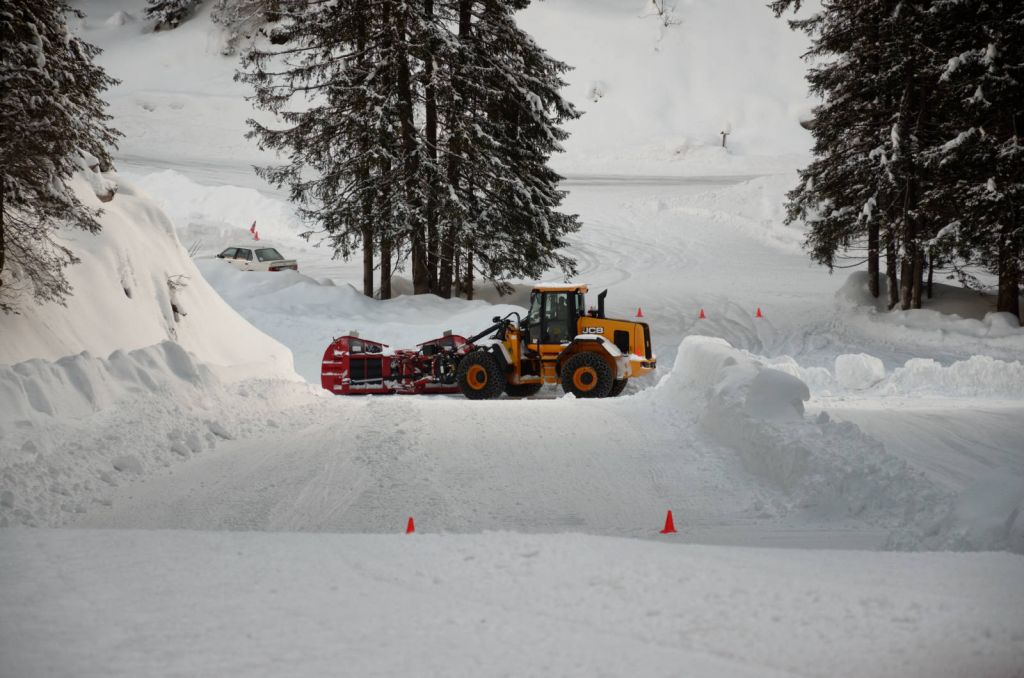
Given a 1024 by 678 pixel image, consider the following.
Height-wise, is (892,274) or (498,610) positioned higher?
(892,274)

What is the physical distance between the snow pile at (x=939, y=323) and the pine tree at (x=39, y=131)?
63.1 ft

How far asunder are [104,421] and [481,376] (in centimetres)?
745

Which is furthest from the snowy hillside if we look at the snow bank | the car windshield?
the snow bank

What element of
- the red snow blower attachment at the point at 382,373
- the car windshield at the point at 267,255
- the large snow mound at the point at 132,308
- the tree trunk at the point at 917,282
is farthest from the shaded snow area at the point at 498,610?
the car windshield at the point at 267,255

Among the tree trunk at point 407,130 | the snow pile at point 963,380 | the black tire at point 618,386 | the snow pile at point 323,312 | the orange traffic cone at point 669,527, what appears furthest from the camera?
the tree trunk at point 407,130

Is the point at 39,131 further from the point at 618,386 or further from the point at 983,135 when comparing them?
the point at 983,135

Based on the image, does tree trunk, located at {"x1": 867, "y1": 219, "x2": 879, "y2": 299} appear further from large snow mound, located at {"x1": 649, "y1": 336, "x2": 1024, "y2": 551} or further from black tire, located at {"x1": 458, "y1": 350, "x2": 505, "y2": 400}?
large snow mound, located at {"x1": 649, "y1": 336, "x2": 1024, "y2": 551}

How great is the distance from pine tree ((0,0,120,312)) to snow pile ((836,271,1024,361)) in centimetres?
1923

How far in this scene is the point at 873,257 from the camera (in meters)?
26.9

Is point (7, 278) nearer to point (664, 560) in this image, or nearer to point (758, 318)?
point (664, 560)

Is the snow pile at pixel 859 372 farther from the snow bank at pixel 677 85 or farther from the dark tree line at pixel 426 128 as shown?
the snow bank at pixel 677 85

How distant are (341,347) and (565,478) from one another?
28.6ft

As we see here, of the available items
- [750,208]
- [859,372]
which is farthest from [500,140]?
[750,208]

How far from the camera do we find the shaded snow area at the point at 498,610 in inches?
140
